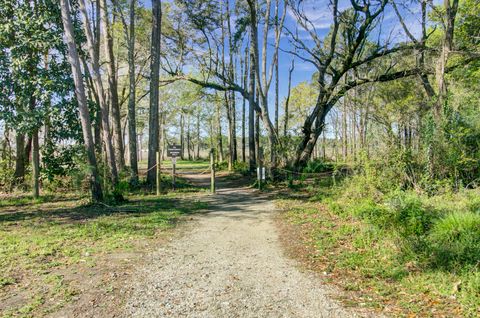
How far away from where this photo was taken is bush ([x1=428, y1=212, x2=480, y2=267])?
389 cm

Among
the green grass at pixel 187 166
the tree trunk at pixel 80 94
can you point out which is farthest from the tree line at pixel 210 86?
the green grass at pixel 187 166

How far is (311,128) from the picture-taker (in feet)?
43.8

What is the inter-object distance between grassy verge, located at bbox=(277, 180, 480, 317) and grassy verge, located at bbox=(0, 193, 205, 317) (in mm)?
3152

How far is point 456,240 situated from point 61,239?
6404 mm

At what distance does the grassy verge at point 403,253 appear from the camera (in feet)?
11.1

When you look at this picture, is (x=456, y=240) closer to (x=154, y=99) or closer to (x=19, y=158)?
(x=154, y=99)

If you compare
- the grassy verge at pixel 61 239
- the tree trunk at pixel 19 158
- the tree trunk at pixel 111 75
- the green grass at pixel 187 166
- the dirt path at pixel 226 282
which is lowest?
the dirt path at pixel 226 282

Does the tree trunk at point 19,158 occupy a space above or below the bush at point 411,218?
above

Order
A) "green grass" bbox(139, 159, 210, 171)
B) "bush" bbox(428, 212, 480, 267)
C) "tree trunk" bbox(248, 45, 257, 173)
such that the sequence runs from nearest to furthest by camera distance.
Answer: "bush" bbox(428, 212, 480, 267) → "tree trunk" bbox(248, 45, 257, 173) → "green grass" bbox(139, 159, 210, 171)

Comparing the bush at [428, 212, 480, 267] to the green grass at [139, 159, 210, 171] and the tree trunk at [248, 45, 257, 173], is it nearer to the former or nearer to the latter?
the tree trunk at [248, 45, 257, 173]

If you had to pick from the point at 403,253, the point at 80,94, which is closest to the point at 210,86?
the point at 80,94

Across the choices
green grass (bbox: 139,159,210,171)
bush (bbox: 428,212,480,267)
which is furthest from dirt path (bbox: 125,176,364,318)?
green grass (bbox: 139,159,210,171)

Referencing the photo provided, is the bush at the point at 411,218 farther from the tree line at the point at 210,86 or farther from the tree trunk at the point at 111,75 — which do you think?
the tree trunk at the point at 111,75

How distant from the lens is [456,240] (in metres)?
4.25
